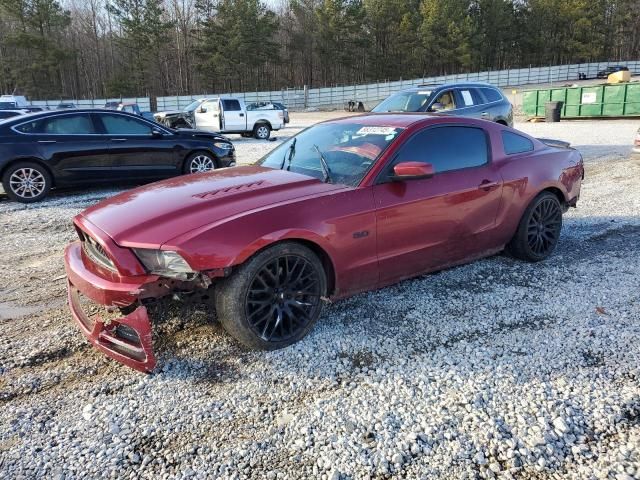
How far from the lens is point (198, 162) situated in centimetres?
962

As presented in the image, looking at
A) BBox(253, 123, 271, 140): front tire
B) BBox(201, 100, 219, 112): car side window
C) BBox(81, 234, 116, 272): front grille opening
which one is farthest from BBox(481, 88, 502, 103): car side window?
BBox(201, 100, 219, 112): car side window

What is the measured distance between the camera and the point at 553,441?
2.47 metres

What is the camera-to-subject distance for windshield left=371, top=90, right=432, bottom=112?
10141 mm

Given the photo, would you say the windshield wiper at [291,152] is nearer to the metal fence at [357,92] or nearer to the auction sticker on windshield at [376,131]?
the auction sticker on windshield at [376,131]

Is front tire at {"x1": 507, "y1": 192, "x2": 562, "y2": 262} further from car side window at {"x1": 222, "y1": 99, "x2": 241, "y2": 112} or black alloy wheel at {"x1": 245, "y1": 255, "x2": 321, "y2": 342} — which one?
car side window at {"x1": 222, "y1": 99, "x2": 241, "y2": 112}

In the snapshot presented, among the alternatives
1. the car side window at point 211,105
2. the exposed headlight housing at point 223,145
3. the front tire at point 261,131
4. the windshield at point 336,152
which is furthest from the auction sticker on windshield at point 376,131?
the front tire at point 261,131

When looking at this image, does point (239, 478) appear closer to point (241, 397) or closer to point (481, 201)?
point (241, 397)

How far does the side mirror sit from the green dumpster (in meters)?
25.2

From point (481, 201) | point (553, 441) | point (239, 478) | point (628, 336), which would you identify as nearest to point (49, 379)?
point (239, 478)

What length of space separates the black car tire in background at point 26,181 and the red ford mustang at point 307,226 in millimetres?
5257

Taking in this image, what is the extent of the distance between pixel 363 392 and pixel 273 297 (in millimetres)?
831

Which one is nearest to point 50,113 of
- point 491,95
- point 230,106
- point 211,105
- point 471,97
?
point 471,97

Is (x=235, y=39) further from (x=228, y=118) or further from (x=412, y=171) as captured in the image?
(x=412, y=171)

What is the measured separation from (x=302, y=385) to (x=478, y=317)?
159cm
